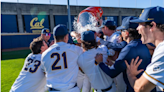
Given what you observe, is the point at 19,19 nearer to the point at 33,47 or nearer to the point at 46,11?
the point at 46,11

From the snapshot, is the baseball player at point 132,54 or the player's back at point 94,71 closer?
the baseball player at point 132,54

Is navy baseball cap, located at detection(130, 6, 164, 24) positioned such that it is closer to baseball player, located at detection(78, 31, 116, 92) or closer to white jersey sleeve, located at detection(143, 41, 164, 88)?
white jersey sleeve, located at detection(143, 41, 164, 88)

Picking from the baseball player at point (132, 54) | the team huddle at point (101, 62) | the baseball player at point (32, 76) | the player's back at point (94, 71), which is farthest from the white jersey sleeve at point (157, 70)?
the baseball player at point (32, 76)

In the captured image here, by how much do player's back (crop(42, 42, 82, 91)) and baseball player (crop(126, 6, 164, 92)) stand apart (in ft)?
3.71

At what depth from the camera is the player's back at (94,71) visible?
2246mm

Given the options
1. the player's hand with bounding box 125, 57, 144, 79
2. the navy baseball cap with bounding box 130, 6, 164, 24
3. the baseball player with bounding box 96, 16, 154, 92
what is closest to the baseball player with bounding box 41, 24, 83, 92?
the baseball player with bounding box 96, 16, 154, 92

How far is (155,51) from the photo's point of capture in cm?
124

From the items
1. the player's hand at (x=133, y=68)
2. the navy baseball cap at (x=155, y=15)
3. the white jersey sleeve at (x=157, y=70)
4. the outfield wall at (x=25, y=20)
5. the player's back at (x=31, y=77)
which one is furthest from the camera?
the outfield wall at (x=25, y=20)

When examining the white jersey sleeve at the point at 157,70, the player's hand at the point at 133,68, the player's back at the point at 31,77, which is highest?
the white jersey sleeve at the point at 157,70

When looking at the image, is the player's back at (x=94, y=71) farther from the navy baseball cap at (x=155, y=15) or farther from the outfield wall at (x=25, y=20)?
the outfield wall at (x=25, y=20)

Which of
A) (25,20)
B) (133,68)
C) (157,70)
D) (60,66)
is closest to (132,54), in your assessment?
(133,68)

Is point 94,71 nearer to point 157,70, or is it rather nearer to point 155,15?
point 157,70

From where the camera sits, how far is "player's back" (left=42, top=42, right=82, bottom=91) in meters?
2.26

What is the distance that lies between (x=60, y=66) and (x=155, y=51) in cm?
162
